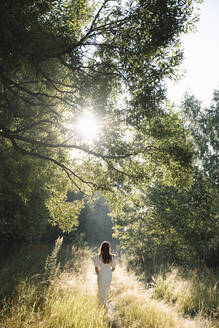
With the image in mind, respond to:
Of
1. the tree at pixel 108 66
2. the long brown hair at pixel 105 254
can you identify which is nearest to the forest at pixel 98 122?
the tree at pixel 108 66

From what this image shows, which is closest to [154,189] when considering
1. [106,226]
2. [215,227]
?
[215,227]

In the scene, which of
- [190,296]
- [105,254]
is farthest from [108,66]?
[190,296]

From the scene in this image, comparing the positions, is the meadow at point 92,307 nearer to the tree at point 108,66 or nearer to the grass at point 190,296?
the grass at point 190,296

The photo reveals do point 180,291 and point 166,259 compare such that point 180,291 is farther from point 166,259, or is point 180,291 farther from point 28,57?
point 28,57

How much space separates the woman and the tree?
185 cm

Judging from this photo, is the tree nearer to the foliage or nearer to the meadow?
the foliage

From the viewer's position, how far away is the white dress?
4907 millimetres

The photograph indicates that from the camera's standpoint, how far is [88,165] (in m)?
6.70

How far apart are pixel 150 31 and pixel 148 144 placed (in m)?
2.58

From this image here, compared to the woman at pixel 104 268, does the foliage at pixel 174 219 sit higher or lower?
higher

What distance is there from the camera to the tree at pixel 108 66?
330 cm

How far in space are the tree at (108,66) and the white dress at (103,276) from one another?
2.04 m

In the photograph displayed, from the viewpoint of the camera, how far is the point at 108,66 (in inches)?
180

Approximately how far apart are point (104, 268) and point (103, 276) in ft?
0.64
